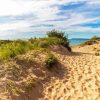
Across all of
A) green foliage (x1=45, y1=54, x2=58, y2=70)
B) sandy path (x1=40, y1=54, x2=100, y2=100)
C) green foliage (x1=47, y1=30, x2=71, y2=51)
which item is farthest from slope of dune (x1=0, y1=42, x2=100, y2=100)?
green foliage (x1=47, y1=30, x2=71, y2=51)

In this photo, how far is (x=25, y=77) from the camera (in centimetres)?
1011

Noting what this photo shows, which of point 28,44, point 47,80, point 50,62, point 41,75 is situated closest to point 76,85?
point 47,80

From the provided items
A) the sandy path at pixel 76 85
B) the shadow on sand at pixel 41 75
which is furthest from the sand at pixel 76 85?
the shadow on sand at pixel 41 75

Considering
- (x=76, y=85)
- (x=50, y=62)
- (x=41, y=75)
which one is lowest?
(x=76, y=85)

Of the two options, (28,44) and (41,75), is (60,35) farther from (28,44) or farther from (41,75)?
(41,75)

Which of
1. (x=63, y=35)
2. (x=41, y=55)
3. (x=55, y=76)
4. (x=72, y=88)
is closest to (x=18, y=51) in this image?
(x=41, y=55)

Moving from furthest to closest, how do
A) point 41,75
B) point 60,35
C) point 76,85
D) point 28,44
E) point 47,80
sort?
point 60,35 < point 28,44 < point 41,75 < point 47,80 < point 76,85

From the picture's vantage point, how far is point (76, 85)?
32.1 ft

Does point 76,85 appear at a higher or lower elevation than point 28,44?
lower

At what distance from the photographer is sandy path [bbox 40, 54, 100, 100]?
8.69 m

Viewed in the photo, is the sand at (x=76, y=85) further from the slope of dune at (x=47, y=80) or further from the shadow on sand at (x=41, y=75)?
the shadow on sand at (x=41, y=75)

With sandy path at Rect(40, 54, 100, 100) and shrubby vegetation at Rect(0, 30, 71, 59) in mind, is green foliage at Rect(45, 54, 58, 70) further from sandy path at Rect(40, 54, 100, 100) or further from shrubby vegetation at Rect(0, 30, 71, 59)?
shrubby vegetation at Rect(0, 30, 71, 59)

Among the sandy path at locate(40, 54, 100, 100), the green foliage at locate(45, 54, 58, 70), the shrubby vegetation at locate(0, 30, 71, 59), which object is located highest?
the shrubby vegetation at locate(0, 30, 71, 59)

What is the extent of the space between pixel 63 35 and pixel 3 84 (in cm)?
1367
